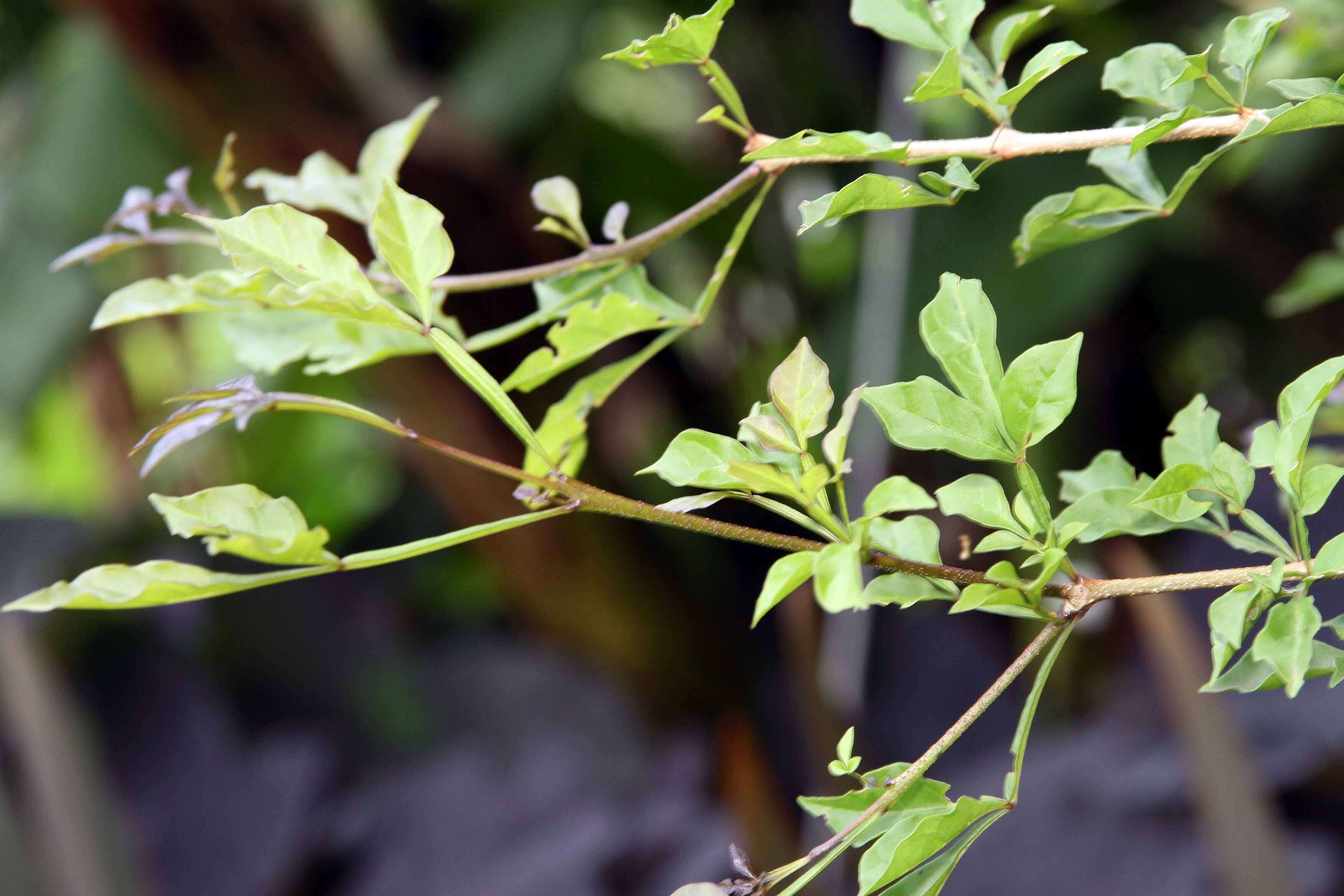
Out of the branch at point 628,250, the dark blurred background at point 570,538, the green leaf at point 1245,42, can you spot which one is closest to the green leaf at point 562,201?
the branch at point 628,250

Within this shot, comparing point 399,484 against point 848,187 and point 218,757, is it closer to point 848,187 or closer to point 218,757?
point 218,757

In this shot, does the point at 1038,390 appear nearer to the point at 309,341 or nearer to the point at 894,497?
the point at 894,497

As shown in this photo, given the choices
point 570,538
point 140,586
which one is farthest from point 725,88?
point 570,538

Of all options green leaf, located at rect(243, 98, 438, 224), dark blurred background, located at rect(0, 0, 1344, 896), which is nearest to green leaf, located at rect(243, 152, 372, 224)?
green leaf, located at rect(243, 98, 438, 224)

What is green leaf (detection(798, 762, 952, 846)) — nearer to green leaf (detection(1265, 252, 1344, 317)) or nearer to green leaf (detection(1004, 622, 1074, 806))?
green leaf (detection(1004, 622, 1074, 806))

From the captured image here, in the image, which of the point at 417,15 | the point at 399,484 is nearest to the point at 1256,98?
the point at 417,15

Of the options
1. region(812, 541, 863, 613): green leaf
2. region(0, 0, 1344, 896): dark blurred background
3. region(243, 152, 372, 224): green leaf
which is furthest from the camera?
region(0, 0, 1344, 896): dark blurred background
